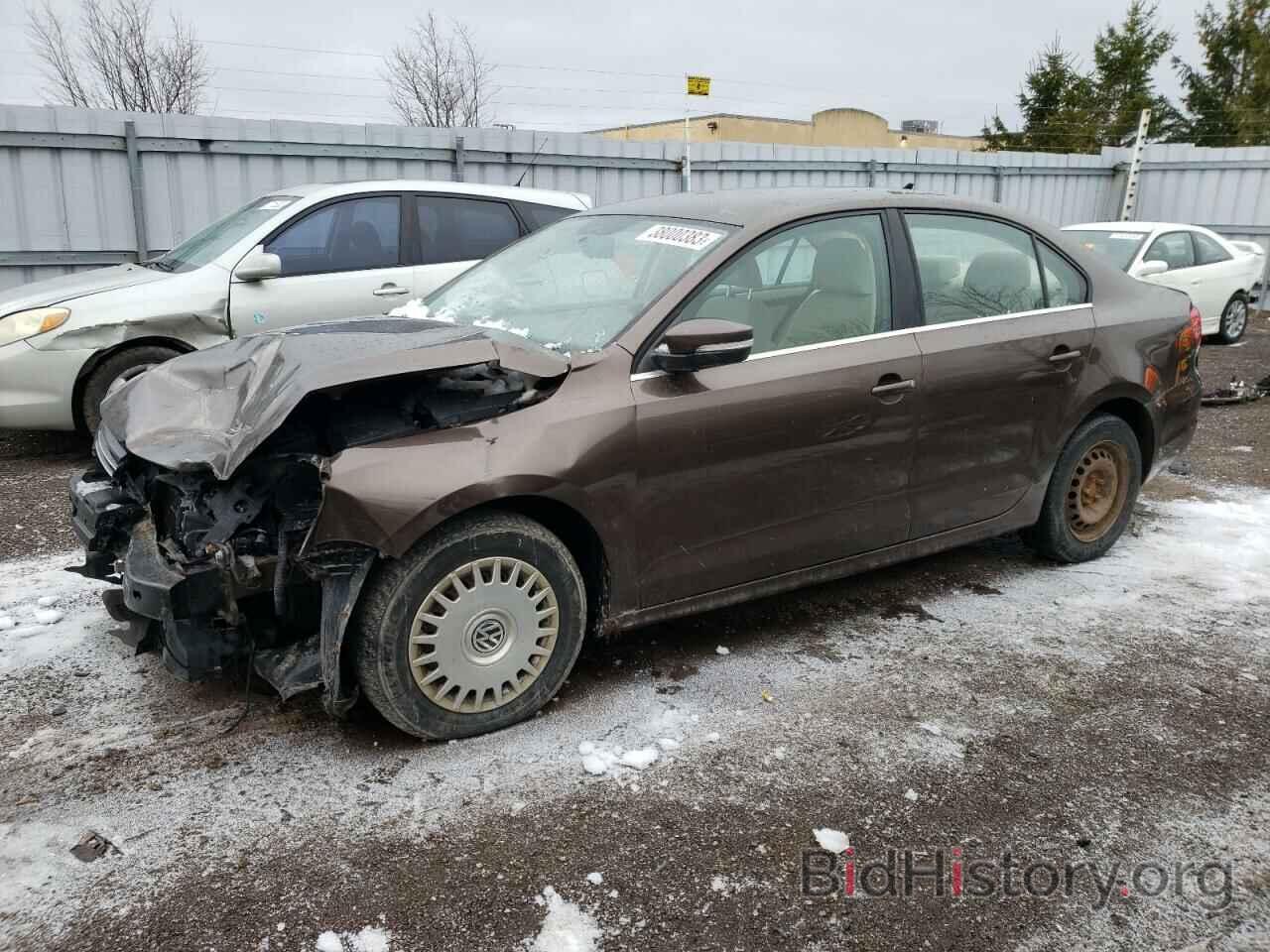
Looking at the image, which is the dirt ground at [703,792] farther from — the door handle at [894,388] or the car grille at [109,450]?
the door handle at [894,388]

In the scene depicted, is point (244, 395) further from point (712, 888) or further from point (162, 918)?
point (712, 888)

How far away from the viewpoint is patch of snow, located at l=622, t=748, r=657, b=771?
3.15 m

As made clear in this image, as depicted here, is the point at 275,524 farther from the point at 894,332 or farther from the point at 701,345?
the point at 894,332

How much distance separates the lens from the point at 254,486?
3111 millimetres

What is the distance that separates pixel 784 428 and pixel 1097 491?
6.88ft

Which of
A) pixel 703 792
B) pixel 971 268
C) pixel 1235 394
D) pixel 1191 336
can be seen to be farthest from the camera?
pixel 1235 394

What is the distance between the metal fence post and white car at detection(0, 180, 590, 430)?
2711 mm

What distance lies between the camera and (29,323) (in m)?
6.14

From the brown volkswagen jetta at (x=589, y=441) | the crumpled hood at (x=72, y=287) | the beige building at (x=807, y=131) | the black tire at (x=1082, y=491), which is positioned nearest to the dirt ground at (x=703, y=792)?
the brown volkswagen jetta at (x=589, y=441)

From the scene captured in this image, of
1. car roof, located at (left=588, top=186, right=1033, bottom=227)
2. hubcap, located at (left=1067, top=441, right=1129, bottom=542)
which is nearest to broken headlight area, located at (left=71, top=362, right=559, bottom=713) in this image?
car roof, located at (left=588, top=186, right=1033, bottom=227)

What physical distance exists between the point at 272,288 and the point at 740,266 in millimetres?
4010

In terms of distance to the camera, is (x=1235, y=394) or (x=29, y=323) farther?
(x=1235, y=394)

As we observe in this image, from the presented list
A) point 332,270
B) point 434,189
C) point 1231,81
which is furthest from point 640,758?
point 1231,81

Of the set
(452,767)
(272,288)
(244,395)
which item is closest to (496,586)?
(452,767)
